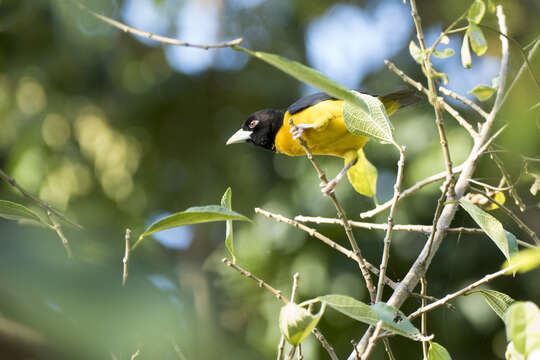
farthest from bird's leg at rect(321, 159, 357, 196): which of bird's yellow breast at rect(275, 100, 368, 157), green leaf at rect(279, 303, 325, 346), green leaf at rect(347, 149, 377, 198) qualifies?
green leaf at rect(279, 303, 325, 346)

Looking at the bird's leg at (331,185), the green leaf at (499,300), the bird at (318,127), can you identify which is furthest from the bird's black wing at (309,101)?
the green leaf at (499,300)

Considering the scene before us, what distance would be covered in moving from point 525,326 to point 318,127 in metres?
1.68

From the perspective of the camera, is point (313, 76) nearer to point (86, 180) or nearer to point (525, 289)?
point (525, 289)

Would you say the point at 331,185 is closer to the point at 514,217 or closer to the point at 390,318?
the point at 514,217

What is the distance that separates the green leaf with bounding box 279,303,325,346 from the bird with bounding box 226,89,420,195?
1.30m

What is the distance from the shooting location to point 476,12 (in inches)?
45.4

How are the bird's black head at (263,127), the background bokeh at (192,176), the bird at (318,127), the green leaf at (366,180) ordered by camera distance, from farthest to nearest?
the bird's black head at (263,127), the bird at (318,127), the green leaf at (366,180), the background bokeh at (192,176)

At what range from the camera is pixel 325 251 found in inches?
Answer: 169

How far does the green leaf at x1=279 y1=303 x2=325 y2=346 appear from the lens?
0.89 metres

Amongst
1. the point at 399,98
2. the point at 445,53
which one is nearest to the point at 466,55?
the point at 445,53

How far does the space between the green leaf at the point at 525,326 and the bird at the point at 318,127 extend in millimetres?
1477

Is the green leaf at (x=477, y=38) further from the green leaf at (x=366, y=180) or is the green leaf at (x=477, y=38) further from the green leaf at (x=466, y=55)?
the green leaf at (x=366, y=180)

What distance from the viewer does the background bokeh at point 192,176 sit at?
1.84ft

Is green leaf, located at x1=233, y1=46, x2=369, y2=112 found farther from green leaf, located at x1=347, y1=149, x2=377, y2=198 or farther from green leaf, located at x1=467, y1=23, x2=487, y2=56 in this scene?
green leaf, located at x1=347, y1=149, x2=377, y2=198
